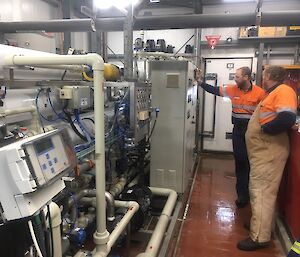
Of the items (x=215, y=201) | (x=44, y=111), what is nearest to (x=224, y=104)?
(x=215, y=201)

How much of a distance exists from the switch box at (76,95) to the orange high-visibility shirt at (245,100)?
1981 millimetres

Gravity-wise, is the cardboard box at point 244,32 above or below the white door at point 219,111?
above

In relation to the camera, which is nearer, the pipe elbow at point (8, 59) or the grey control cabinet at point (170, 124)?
the pipe elbow at point (8, 59)

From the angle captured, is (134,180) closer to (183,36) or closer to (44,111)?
(44,111)

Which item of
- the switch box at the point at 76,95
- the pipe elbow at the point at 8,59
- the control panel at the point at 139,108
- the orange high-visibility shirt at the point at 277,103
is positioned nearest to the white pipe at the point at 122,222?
the control panel at the point at 139,108

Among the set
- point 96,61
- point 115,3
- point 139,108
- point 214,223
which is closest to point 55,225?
point 96,61

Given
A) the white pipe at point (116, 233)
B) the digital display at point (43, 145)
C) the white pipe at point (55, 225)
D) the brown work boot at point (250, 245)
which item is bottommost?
the brown work boot at point (250, 245)

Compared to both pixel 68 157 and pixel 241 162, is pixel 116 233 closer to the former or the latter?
pixel 68 157

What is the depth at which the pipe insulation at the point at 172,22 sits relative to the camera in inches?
95.1

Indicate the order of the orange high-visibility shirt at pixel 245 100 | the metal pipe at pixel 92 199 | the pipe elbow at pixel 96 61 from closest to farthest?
the pipe elbow at pixel 96 61 < the metal pipe at pixel 92 199 < the orange high-visibility shirt at pixel 245 100

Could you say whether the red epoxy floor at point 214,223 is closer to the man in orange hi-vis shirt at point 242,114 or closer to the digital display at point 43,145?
the man in orange hi-vis shirt at point 242,114

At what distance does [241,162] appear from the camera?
11.3 feet

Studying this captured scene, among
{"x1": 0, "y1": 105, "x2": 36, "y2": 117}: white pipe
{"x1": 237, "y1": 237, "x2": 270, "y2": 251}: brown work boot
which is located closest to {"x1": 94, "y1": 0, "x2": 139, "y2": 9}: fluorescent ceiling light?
{"x1": 0, "y1": 105, "x2": 36, "y2": 117}: white pipe

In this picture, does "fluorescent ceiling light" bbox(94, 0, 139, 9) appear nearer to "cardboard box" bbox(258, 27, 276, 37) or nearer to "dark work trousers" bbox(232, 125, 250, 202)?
"dark work trousers" bbox(232, 125, 250, 202)
